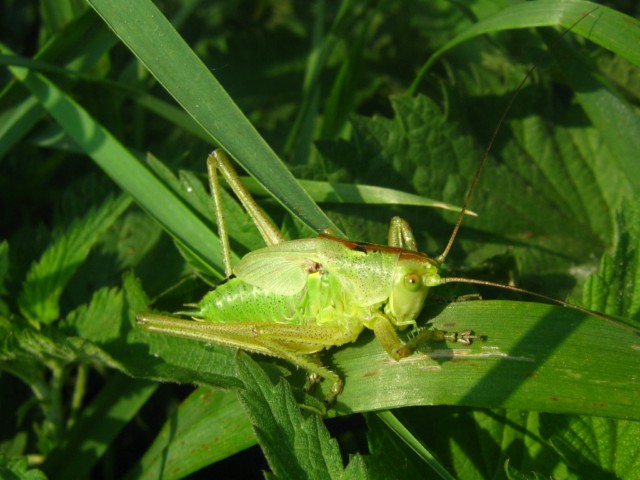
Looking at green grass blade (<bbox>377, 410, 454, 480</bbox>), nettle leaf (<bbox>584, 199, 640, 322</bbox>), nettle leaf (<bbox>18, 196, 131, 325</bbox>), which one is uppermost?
nettle leaf (<bbox>18, 196, 131, 325</bbox>)

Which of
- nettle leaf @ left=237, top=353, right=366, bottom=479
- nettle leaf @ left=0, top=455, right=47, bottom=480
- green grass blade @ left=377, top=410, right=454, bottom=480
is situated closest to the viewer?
nettle leaf @ left=237, top=353, right=366, bottom=479

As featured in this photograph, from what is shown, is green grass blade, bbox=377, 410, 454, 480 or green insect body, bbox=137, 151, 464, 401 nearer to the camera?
green grass blade, bbox=377, 410, 454, 480

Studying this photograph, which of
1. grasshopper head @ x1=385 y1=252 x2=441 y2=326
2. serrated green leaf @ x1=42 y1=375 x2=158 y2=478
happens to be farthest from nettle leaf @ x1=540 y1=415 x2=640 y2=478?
serrated green leaf @ x1=42 y1=375 x2=158 y2=478

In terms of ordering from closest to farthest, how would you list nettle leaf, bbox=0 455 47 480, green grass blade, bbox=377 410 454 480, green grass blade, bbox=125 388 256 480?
green grass blade, bbox=377 410 454 480 → nettle leaf, bbox=0 455 47 480 → green grass blade, bbox=125 388 256 480

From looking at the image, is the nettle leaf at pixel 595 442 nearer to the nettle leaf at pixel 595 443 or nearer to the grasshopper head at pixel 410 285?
the nettle leaf at pixel 595 443

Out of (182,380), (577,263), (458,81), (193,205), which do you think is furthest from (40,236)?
(577,263)

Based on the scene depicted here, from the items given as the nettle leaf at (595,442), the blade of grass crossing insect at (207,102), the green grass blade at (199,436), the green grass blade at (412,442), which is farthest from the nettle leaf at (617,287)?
the green grass blade at (199,436)

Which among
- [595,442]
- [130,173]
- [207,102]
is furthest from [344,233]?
[595,442]

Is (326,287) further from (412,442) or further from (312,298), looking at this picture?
(412,442)

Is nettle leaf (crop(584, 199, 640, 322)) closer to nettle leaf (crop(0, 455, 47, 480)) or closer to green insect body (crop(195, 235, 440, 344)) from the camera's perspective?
green insect body (crop(195, 235, 440, 344))
